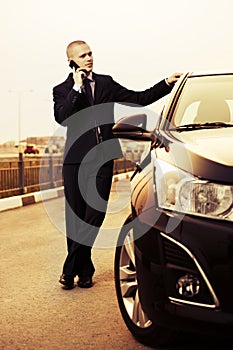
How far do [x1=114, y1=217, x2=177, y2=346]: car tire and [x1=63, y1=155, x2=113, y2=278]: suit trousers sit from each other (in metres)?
1.19

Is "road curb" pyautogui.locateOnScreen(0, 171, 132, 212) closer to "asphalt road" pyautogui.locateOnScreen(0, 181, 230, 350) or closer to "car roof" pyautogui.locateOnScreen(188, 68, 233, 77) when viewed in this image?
"asphalt road" pyautogui.locateOnScreen(0, 181, 230, 350)

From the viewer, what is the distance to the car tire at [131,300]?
11.6 feet

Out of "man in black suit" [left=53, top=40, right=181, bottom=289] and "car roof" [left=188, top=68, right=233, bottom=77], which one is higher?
"car roof" [left=188, top=68, right=233, bottom=77]

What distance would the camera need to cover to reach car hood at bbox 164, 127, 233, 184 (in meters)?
2.90

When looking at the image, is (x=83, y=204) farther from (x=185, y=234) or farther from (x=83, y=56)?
(x=185, y=234)

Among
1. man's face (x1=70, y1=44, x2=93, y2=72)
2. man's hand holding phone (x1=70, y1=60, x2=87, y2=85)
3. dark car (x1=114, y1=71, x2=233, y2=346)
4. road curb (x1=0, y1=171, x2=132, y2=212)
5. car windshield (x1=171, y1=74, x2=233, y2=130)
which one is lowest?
road curb (x1=0, y1=171, x2=132, y2=212)

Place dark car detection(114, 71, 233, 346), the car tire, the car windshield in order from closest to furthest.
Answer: dark car detection(114, 71, 233, 346)
the car tire
the car windshield

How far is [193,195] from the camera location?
2.94 meters

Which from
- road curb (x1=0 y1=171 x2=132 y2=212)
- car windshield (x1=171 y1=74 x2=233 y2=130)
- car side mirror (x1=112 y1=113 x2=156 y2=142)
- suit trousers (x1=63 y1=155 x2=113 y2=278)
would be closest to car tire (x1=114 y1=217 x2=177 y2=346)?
car side mirror (x1=112 y1=113 x2=156 y2=142)

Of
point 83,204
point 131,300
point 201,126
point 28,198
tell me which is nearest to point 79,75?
point 83,204

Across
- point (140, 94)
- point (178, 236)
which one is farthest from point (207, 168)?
point (140, 94)

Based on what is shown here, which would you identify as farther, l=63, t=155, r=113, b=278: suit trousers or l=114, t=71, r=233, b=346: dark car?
l=63, t=155, r=113, b=278: suit trousers

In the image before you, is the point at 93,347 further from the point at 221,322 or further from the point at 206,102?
the point at 206,102

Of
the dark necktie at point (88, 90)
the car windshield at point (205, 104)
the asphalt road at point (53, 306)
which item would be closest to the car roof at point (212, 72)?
the car windshield at point (205, 104)
